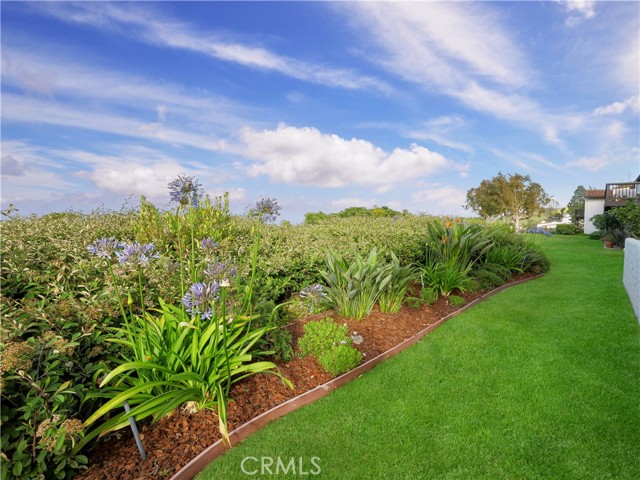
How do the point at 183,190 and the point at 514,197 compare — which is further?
the point at 514,197

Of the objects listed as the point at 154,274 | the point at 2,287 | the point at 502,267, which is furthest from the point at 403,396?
the point at 502,267

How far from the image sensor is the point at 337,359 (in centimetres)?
346

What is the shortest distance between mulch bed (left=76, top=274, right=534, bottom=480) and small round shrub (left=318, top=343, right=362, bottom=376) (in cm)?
10

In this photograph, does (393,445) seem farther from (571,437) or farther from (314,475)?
(571,437)

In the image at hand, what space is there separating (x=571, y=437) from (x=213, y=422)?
259cm

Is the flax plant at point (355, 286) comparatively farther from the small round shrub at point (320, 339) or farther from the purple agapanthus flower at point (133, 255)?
the purple agapanthus flower at point (133, 255)

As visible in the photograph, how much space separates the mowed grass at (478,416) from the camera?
247cm

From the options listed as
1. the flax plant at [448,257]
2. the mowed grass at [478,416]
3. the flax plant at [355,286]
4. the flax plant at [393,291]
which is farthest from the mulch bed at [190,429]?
the flax plant at [448,257]

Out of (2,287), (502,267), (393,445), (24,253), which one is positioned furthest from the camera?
(502,267)

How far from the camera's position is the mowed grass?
97.2 inches

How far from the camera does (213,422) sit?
277 centimetres

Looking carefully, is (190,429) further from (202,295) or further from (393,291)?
(393,291)

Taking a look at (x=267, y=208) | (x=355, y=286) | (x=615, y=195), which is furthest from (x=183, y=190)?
(x=615, y=195)

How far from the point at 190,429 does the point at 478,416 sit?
7.14 ft
